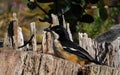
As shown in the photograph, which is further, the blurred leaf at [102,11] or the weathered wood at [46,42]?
the blurred leaf at [102,11]

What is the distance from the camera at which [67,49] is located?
228 inches

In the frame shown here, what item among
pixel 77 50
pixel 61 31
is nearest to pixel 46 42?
pixel 77 50

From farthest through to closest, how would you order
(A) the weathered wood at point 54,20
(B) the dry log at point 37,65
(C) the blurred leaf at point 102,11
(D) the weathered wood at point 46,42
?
(A) the weathered wood at point 54,20 → (C) the blurred leaf at point 102,11 → (D) the weathered wood at point 46,42 → (B) the dry log at point 37,65

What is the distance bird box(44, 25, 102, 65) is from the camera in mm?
5453

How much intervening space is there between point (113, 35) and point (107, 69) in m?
2.89

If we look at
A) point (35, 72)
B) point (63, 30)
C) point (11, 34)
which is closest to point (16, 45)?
point (11, 34)

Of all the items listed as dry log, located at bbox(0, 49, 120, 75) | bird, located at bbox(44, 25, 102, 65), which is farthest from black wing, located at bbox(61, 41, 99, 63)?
dry log, located at bbox(0, 49, 120, 75)

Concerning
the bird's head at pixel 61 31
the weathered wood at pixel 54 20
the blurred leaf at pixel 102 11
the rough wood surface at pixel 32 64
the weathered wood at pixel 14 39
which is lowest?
the weathered wood at pixel 54 20

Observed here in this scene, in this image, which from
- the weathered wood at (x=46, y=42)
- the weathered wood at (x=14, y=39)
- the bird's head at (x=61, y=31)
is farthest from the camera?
the bird's head at (x=61, y=31)

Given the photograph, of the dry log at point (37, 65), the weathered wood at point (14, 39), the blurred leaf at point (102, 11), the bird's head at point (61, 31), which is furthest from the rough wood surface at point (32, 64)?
the blurred leaf at point (102, 11)

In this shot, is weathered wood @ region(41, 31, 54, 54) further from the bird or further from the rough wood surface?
the rough wood surface

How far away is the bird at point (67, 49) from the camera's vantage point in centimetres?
545

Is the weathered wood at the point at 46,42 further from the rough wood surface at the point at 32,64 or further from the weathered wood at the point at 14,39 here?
the rough wood surface at the point at 32,64

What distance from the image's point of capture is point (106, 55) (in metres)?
5.48
